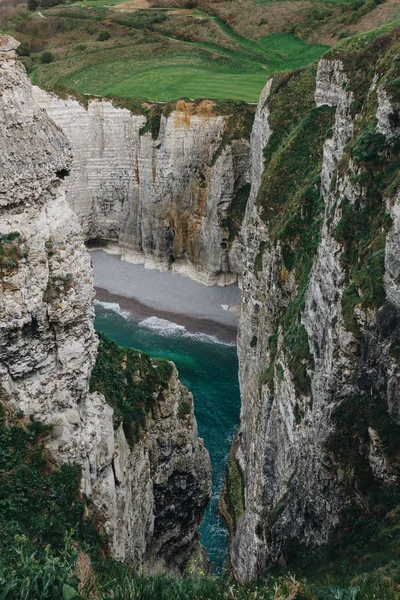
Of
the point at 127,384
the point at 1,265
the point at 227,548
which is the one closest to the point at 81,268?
the point at 1,265

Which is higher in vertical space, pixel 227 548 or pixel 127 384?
pixel 127 384

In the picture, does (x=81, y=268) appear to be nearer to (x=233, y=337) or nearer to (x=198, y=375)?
(x=198, y=375)

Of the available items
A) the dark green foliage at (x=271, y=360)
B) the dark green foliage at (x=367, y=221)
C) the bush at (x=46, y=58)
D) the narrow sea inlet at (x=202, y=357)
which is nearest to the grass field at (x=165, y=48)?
the bush at (x=46, y=58)

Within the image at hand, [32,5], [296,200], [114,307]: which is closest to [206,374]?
[114,307]

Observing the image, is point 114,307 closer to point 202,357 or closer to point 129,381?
point 202,357

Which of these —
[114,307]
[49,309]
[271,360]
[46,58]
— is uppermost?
[46,58]

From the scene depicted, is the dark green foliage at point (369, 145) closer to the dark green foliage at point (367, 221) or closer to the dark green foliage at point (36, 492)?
the dark green foliage at point (367, 221)
